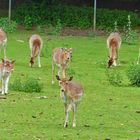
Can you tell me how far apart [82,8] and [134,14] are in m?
2.91

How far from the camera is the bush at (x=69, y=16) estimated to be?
134 ft

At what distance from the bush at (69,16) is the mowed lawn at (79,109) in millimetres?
11659

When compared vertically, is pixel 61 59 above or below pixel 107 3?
below

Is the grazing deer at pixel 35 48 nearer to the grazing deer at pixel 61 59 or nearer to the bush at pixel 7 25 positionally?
the grazing deer at pixel 61 59

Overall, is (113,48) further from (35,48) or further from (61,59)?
(61,59)

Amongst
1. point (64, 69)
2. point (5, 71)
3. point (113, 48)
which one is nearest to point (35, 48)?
point (113, 48)

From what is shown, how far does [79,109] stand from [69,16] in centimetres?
2415

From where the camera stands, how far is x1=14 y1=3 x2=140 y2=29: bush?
4078 centimetres

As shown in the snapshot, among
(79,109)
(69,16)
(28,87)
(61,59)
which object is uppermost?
(69,16)

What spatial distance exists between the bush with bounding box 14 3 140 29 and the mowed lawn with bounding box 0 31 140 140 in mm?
11659

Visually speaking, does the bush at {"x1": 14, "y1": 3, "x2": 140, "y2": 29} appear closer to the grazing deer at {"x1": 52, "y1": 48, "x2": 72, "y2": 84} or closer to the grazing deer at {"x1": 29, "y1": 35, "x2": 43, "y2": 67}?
the grazing deer at {"x1": 29, "y1": 35, "x2": 43, "y2": 67}

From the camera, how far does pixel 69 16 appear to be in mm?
41156

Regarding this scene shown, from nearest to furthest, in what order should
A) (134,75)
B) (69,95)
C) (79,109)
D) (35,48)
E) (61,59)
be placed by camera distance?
(69,95), (79,109), (134,75), (61,59), (35,48)

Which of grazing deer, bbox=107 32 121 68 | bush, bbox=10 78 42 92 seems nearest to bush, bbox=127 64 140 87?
bush, bbox=10 78 42 92
